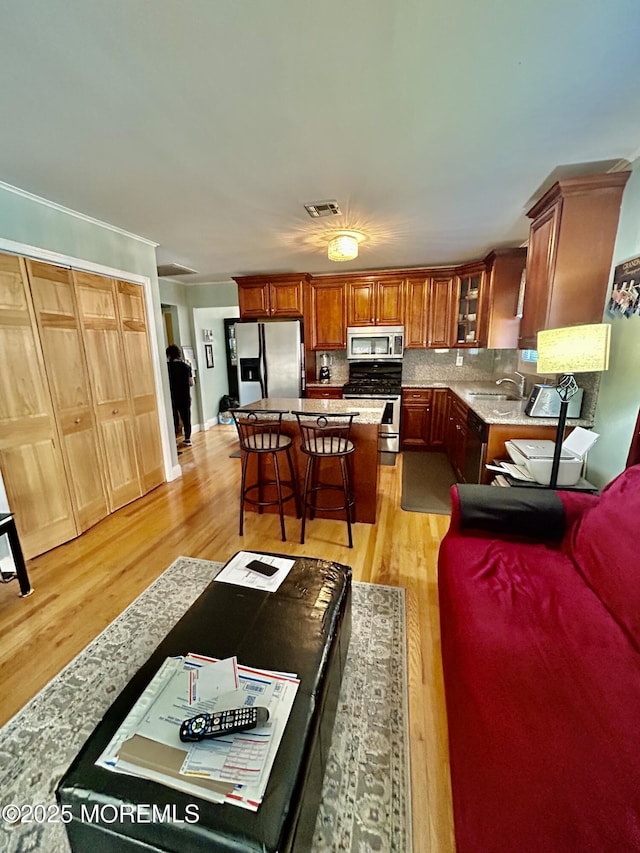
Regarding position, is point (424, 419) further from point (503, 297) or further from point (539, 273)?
point (539, 273)

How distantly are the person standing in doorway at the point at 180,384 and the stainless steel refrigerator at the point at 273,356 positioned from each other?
95 centimetres

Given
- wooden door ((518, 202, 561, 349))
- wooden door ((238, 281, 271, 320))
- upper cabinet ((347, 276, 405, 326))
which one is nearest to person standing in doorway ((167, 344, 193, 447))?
wooden door ((238, 281, 271, 320))

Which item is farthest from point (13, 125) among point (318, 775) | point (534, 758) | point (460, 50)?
point (534, 758)

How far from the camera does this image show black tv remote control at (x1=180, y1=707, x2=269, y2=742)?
87 cm

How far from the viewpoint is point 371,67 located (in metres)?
1.35

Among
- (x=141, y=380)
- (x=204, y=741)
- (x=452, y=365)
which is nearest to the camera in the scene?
(x=204, y=741)

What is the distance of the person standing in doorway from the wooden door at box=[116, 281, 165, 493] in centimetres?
157

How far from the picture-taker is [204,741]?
2.86ft

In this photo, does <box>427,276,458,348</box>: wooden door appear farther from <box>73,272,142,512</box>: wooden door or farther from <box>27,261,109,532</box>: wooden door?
<box>27,261,109,532</box>: wooden door

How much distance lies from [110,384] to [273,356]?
220 centimetres

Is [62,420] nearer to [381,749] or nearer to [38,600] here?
→ [38,600]

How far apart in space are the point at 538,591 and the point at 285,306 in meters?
4.41

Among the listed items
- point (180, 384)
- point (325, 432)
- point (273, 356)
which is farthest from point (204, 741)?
point (180, 384)

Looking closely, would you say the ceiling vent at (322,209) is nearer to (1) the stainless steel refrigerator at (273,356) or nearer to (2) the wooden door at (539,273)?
(2) the wooden door at (539,273)
